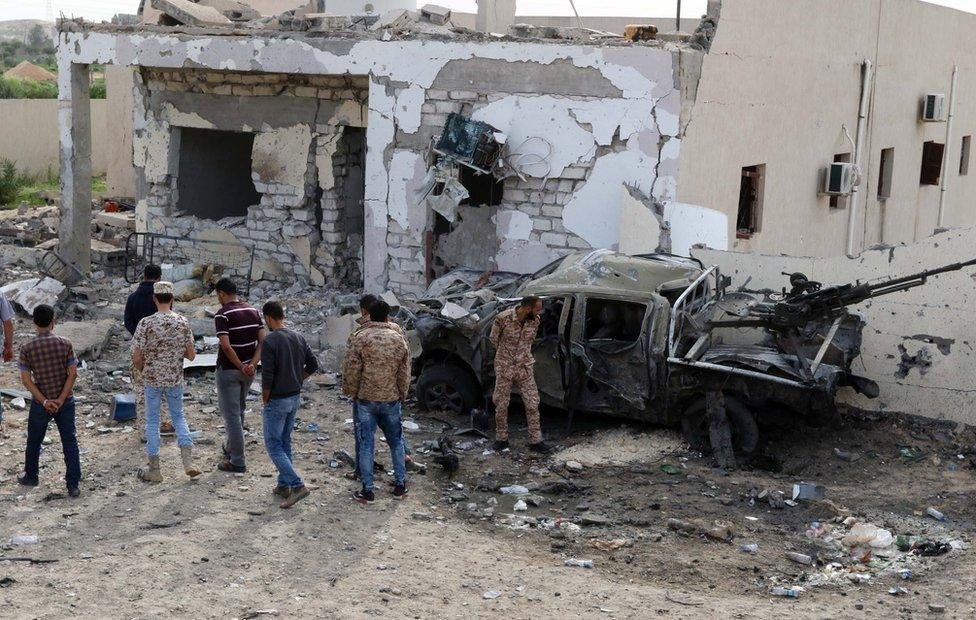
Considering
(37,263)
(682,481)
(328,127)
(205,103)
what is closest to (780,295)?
(682,481)

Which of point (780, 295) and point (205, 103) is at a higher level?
point (205, 103)

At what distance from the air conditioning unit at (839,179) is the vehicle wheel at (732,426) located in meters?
8.42

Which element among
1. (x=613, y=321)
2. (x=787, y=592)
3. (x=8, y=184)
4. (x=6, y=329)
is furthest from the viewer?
(x=8, y=184)

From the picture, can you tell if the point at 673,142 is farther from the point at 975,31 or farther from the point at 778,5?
the point at 975,31

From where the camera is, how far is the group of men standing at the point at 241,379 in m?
7.94

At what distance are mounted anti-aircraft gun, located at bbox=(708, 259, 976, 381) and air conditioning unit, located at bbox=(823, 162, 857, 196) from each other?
7.19 metres

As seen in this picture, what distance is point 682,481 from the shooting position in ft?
29.3

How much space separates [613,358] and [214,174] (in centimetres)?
965

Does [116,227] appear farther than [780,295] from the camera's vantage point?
Yes

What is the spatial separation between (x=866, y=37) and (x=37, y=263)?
12.8m

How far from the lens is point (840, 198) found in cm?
1838

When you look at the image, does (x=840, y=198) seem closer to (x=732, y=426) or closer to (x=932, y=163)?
(x=932, y=163)

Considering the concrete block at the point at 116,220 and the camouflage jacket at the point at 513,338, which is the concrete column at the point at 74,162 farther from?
the camouflage jacket at the point at 513,338

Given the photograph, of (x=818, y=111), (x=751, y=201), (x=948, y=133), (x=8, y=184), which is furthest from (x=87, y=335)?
(x=948, y=133)
